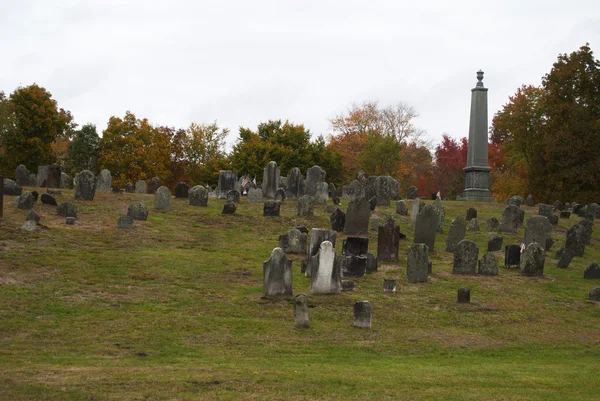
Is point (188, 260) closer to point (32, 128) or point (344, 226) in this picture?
point (344, 226)

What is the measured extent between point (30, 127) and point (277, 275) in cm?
4225

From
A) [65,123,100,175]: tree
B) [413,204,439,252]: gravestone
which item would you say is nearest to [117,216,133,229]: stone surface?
[413,204,439,252]: gravestone

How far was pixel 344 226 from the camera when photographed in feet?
97.6

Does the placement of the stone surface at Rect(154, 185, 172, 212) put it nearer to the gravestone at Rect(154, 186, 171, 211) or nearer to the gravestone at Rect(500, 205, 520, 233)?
the gravestone at Rect(154, 186, 171, 211)

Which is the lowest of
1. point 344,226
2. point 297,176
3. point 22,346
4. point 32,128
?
point 22,346

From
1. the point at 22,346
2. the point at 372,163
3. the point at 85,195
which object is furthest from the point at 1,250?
the point at 372,163

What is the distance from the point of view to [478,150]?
1818 inches

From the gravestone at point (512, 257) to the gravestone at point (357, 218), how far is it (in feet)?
20.2

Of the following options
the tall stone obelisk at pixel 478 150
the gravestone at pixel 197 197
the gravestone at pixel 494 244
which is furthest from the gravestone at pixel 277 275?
the tall stone obelisk at pixel 478 150

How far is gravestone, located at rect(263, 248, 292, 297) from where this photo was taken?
1858cm

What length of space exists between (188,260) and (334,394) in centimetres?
1288

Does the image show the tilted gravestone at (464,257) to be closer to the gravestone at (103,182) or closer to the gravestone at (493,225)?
the gravestone at (493,225)

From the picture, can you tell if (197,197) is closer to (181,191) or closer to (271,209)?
(181,191)

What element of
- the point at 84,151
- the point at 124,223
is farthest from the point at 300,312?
the point at 84,151
